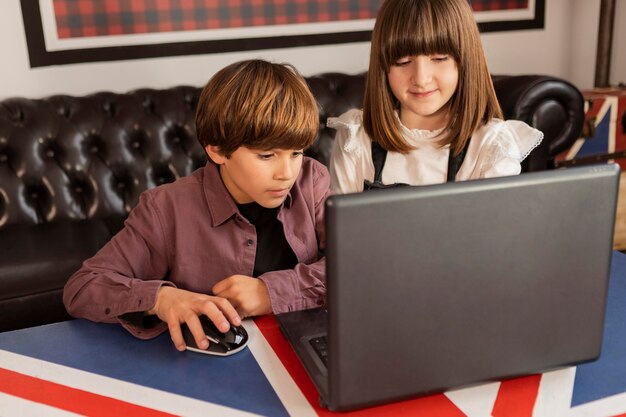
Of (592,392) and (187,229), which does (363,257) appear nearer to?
(592,392)

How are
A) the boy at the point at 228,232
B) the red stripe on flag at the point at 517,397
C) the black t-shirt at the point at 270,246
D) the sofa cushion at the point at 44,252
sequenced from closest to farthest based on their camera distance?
the red stripe on flag at the point at 517,397 < the boy at the point at 228,232 < the black t-shirt at the point at 270,246 < the sofa cushion at the point at 44,252

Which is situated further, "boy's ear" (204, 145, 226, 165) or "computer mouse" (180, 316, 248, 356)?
"boy's ear" (204, 145, 226, 165)

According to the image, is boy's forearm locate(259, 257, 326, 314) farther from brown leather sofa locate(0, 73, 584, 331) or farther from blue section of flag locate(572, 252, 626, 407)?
brown leather sofa locate(0, 73, 584, 331)

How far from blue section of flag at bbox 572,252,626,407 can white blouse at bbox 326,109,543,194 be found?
21.4 inches

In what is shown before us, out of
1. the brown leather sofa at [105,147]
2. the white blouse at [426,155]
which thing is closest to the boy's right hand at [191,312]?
the white blouse at [426,155]

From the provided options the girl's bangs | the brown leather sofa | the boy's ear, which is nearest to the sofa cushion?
the brown leather sofa

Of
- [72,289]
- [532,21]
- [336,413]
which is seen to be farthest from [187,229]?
[532,21]

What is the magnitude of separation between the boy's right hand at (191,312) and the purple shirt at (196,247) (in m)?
0.09

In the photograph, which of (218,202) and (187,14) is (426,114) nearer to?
(218,202)

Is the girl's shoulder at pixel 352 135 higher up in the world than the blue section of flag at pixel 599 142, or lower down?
higher up

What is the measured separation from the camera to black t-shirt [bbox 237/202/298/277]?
4.28 ft

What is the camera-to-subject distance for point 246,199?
4.24 ft

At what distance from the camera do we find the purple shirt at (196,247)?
1.11 meters

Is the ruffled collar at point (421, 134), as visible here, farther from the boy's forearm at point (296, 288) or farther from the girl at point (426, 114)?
the boy's forearm at point (296, 288)
